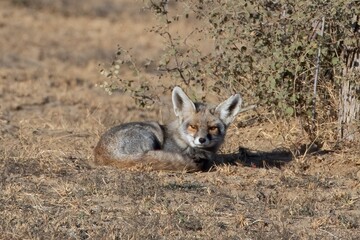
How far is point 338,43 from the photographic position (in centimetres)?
875

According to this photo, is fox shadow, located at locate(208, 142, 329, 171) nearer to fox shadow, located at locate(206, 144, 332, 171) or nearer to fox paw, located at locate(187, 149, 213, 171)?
fox shadow, located at locate(206, 144, 332, 171)

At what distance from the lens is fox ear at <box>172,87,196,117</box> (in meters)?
8.40

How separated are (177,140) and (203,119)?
312 mm

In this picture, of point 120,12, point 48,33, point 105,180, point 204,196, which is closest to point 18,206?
point 105,180

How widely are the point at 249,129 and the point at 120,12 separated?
51.4 ft

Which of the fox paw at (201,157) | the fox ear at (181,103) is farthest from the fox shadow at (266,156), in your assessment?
the fox ear at (181,103)

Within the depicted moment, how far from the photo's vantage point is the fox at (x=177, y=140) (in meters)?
8.11

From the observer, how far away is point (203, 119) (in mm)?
8375

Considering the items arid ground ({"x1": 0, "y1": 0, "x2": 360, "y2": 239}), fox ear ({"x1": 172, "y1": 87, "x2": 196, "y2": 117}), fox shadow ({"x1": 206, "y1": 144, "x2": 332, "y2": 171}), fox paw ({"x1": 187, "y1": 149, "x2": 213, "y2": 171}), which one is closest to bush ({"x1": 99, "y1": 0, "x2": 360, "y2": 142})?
fox shadow ({"x1": 206, "y1": 144, "x2": 332, "y2": 171})

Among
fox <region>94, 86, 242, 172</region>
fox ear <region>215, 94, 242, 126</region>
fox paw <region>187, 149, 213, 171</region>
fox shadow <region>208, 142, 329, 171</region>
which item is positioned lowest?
fox shadow <region>208, 142, 329, 171</region>

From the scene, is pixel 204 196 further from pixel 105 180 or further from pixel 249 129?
pixel 249 129

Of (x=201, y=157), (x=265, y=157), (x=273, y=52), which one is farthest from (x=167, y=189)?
(x=273, y=52)

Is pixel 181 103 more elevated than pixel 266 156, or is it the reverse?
pixel 181 103

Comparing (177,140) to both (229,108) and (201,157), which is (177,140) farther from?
(229,108)
